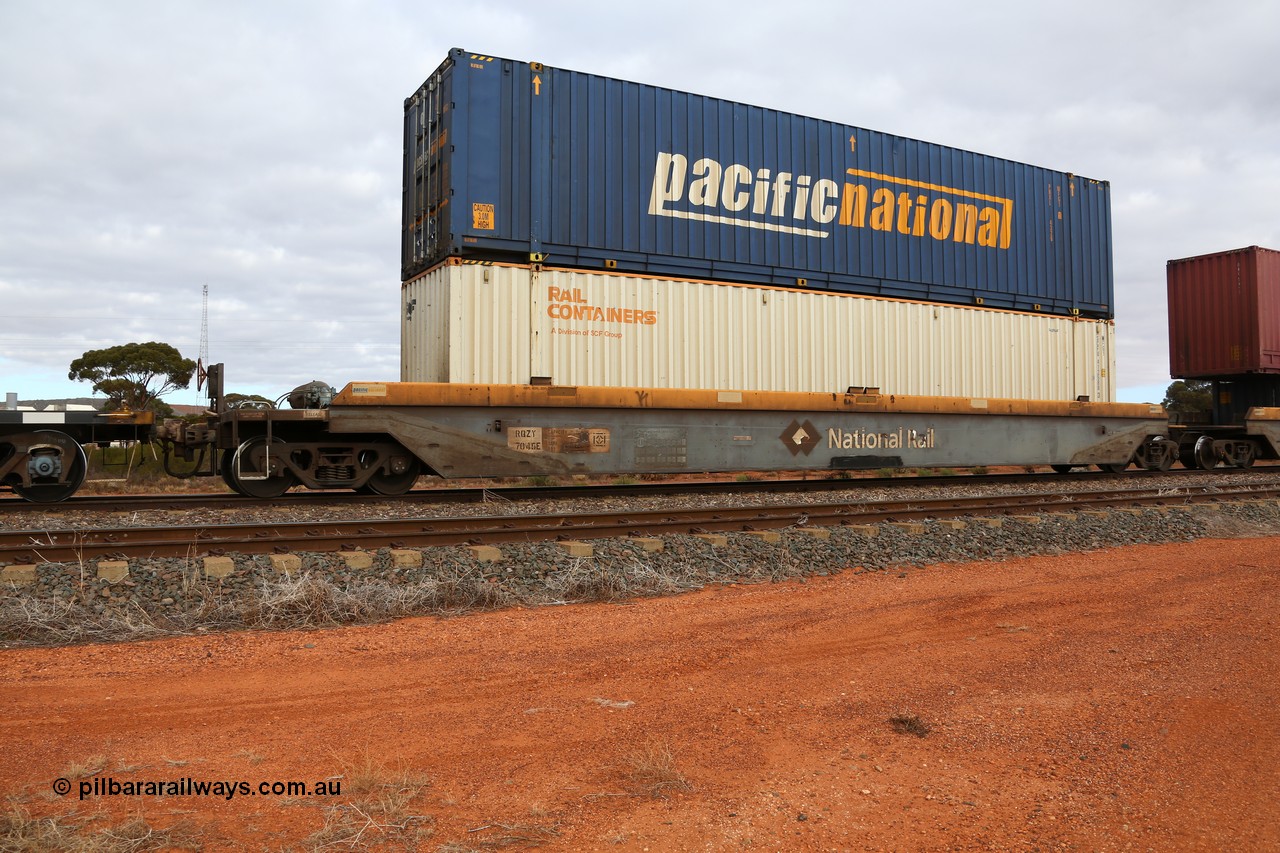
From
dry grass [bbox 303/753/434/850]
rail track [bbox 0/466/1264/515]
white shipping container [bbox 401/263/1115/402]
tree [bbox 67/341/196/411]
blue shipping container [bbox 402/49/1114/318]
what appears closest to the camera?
dry grass [bbox 303/753/434/850]

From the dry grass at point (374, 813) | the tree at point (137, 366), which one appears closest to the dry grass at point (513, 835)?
the dry grass at point (374, 813)

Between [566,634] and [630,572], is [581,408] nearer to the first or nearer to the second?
[630,572]

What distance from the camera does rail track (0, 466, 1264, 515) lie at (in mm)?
8273

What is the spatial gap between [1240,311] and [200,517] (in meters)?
20.3

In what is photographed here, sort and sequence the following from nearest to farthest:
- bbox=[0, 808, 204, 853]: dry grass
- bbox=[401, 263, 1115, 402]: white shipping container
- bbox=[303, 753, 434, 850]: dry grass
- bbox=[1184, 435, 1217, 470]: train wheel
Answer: bbox=[0, 808, 204, 853]: dry grass < bbox=[303, 753, 434, 850]: dry grass < bbox=[401, 263, 1115, 402]: white shipping container < bbox=[1184, 435, 1217, 470]: train wheel

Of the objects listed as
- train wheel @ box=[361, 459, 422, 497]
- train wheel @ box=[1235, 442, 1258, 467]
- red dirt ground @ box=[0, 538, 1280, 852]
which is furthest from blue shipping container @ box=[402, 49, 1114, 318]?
red dirt ground @ box=[0, 538, 1280, 852]

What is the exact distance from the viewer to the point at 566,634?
471 centimetres

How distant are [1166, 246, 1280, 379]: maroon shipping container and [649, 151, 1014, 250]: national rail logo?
791 cm

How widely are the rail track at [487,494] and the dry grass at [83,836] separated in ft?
21.4

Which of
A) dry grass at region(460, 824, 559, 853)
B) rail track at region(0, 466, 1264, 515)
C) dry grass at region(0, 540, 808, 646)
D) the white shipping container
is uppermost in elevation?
the white shipping container

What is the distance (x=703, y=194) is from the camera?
36.3 ft

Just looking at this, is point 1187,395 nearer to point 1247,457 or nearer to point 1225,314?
point 1225,314

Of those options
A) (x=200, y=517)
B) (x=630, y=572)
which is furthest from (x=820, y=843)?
(x=200, y=517)

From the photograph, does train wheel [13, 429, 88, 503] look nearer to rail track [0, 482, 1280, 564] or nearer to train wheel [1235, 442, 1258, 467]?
rail track [0, 482, 1280, 564]
